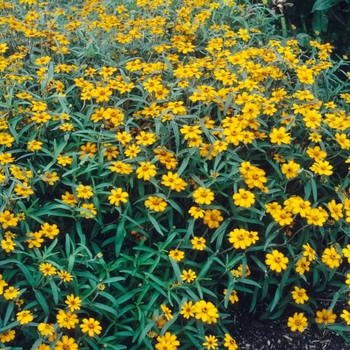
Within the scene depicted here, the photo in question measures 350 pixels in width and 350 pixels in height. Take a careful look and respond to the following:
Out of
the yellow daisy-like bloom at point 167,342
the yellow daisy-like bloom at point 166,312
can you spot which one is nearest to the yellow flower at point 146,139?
the yellow daisy-like bloom at point 166,312

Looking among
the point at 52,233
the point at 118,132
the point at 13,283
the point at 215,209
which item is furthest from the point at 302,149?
the point at 13,283

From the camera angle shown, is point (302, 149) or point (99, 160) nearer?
point (99, 160)

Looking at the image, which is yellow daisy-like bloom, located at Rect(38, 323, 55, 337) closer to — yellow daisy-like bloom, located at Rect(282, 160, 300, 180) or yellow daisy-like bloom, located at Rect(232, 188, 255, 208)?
yellow daisy-like bloom, located at Rect(232, 188, 255, 208)

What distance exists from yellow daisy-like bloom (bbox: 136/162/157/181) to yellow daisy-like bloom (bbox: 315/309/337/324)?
919mm

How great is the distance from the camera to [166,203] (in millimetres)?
2170

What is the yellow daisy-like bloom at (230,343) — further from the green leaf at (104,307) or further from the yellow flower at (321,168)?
the yellow flower at (321,168)

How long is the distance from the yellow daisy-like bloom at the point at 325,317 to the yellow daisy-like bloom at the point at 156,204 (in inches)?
31.6

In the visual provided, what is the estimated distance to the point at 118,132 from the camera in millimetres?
2281

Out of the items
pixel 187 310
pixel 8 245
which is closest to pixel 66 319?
pixel 8 245

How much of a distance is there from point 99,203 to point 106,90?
1.73ft

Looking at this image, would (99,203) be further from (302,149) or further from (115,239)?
(302,149)

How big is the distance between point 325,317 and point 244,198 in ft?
2.09

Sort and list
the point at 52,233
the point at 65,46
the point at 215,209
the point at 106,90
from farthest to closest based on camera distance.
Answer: the point at 65,46, the point at 106,90, the point at 215,209, the point at 52,233

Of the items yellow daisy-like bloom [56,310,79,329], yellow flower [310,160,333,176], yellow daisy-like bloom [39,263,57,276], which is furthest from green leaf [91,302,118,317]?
yellow flower [310,160,333,176]
